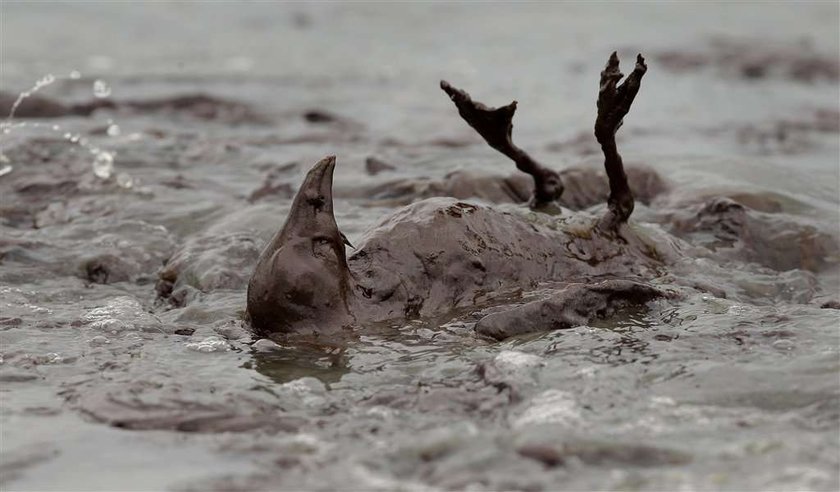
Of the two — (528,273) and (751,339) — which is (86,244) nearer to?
(528,273)

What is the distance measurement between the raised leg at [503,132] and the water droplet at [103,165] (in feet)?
9.82

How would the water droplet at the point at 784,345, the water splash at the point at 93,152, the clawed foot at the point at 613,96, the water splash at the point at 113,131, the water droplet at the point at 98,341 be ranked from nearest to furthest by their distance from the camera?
1. the water droplet at the point at 784,345
2. the water droplet at the point at 98,341
3. the clawed foot at the point at 613,96
4. the water splash at the point at 93,152
5. the water splash at the point at 113,131

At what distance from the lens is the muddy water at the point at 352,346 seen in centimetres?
292

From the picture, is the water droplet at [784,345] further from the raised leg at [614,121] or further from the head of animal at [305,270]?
the head of animal at [305,270]

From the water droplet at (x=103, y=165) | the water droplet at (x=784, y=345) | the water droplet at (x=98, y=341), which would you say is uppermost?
the water droplet at (x=103, y=165)

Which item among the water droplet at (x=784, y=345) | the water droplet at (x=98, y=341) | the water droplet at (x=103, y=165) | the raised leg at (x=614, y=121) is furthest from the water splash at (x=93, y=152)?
the water droplet at (x=784, y=345)

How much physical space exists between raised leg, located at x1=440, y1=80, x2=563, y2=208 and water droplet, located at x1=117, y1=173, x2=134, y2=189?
2678 millimetres

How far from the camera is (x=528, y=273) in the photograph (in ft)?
14.7

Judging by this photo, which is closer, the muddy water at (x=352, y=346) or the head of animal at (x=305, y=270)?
the muddy water at (x=352, y=346)

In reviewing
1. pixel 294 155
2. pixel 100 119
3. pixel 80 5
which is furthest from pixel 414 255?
pixel 80 5

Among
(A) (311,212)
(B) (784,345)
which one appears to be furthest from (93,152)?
(B) (784,345)

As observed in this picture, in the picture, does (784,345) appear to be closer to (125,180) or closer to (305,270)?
(305,270)

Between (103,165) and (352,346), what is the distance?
3.87m

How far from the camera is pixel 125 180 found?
265 inches
